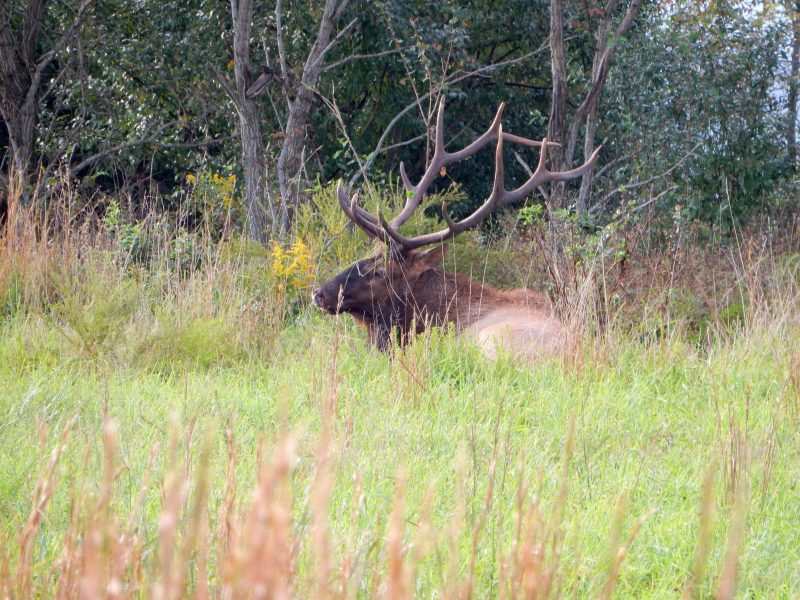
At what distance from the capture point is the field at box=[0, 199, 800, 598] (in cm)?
172

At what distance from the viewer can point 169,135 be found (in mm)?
13719

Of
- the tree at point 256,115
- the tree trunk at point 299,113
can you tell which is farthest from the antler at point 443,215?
the tree trunk at point 299,113

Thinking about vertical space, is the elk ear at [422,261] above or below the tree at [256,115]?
below

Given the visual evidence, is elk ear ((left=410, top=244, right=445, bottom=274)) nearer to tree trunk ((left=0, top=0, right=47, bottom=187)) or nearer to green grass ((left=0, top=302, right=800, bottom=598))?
green grass ((left=0, top=302, right=800, bottom=598))

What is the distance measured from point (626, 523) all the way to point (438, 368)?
2.16 m

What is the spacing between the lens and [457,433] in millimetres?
4273

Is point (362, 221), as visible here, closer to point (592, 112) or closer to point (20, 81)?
point (592, 112)

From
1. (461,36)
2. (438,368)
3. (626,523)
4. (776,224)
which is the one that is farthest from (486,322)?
(461,36)

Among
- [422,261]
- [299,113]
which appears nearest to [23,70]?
[299,113]

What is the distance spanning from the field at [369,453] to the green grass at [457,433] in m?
0.02

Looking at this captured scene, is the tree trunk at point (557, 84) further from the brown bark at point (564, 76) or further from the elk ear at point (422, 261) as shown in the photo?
the elk ear at point (422, 261)

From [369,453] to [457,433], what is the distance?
54cm

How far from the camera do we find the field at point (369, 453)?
1723 millimetres

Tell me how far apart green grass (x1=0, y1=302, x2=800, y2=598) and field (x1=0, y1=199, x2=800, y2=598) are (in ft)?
0.05
